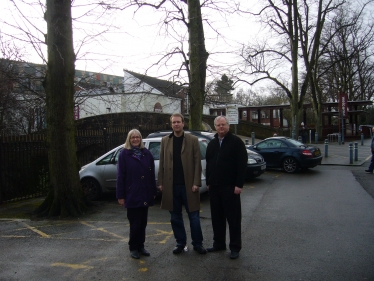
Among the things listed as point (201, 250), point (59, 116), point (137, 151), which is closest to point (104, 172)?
point (59, 116)

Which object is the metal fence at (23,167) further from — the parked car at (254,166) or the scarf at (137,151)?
the parked car at (254,166)

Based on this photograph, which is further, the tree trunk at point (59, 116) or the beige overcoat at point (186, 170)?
the tree trunk at point (59, 116)

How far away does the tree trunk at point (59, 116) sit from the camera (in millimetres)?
7582

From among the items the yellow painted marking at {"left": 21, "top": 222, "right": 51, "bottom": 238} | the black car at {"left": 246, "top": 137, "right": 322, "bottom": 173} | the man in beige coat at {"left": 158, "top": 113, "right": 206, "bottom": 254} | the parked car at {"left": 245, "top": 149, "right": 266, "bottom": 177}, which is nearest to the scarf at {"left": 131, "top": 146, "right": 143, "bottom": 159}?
the man in beige coat at {"left": 158, "top": 113, "right": 206, "bottom": 254}

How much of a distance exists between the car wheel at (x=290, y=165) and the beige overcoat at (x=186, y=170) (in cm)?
992

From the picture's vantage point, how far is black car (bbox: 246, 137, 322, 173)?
1390 cm

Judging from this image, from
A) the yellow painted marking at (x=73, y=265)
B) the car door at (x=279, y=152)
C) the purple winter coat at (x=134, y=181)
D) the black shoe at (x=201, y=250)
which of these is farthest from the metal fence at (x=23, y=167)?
the car door at (x=279, y=152)

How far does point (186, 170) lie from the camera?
4863 millimetres

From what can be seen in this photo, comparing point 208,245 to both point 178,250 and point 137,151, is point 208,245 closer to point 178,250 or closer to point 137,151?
point 178,250

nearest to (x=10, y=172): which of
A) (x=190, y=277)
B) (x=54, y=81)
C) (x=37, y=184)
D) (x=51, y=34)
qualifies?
(x=37, y=184)

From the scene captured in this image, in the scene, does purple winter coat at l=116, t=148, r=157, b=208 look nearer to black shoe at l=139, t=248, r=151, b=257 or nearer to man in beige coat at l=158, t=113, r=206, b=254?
man in beige coat at l=158, t=113, r=206, b=254

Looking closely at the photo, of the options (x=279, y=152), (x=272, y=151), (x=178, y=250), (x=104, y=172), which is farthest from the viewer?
(x=272, y=151)

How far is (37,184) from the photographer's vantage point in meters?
10.5

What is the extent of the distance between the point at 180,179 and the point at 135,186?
60 cm
